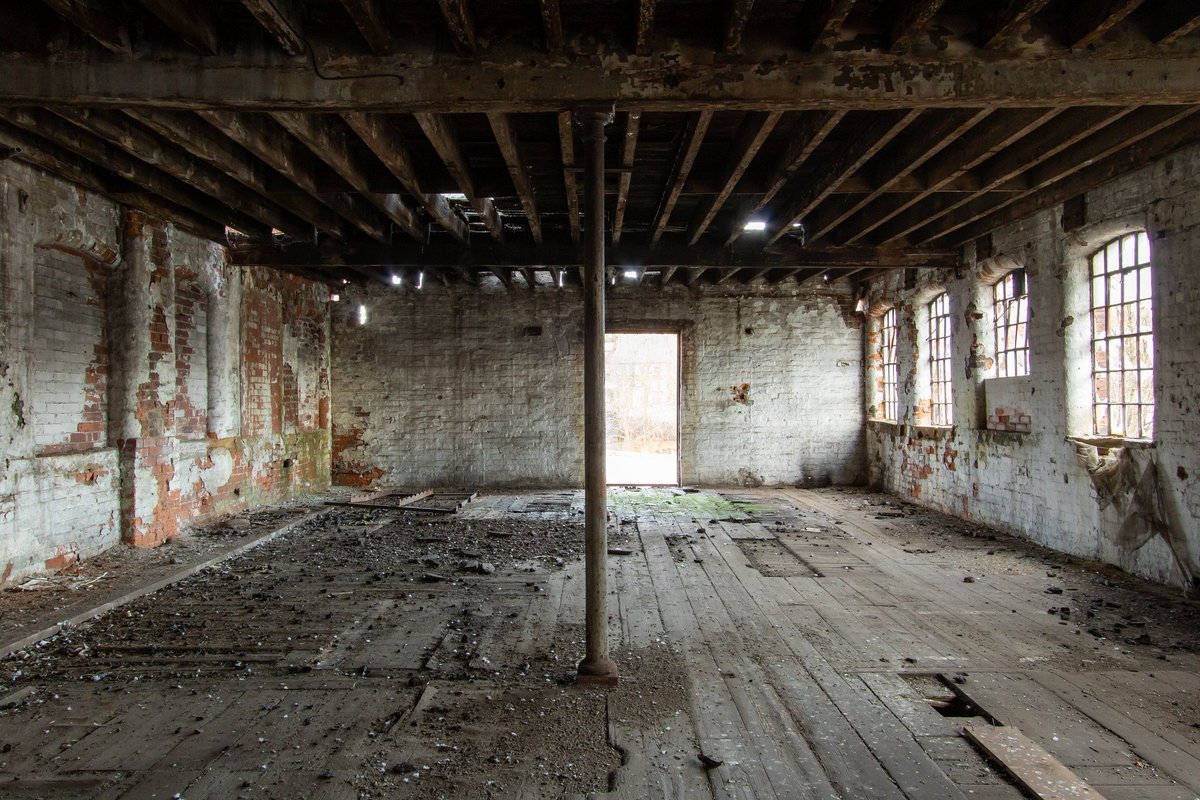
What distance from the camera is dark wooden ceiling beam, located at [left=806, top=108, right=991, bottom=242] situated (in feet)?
13.0

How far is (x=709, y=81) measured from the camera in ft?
10.8

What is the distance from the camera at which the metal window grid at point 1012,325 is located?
6.55 m

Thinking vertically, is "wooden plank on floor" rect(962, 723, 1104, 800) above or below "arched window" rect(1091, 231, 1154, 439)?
below

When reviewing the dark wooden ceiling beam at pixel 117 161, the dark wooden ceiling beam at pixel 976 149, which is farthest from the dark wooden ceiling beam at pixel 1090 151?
the dark wooden ceiling beam at pixel 117 161

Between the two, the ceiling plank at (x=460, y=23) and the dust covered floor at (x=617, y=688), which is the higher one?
the ceiling plank at (x=460, y=23)

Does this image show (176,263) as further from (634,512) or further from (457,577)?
(634,512)

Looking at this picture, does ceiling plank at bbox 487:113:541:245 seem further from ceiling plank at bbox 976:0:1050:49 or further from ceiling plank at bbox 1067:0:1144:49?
ceiling plank at bbox 1067:0:1144:49

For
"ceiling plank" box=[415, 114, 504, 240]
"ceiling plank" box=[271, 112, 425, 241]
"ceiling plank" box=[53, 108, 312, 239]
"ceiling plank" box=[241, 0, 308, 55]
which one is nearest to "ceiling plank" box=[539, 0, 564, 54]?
"ceiling plank" box=[415, 114, 504, 240]

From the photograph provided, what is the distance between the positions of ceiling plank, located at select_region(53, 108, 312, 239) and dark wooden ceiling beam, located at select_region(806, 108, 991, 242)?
16.6ft

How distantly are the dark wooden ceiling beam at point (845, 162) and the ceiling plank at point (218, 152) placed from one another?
14.0 feet

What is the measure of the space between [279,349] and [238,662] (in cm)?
605

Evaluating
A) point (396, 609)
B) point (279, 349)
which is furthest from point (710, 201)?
point (279, 349)

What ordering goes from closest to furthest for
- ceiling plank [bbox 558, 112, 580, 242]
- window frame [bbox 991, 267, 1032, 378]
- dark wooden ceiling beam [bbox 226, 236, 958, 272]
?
1. ceiling plank [bbox 558, 112, 580, 242]
2. window frame [bbox 991, 267, 1032, 378]
3. dark wooden ceiling beam [bbox 226, 236, 958, 272]

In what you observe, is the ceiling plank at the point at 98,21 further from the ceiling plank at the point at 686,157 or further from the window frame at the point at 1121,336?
the window frame at the point at 1121,336
